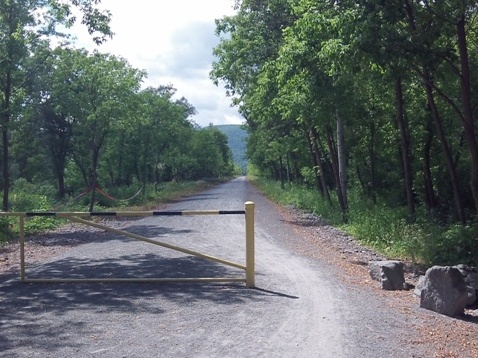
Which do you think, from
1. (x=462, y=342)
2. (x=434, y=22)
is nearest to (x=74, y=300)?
(x=462, y=342)

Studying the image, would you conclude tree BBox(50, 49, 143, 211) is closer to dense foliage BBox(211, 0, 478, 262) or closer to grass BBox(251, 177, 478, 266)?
dense foliage BBox(211, 0, 478, 262)

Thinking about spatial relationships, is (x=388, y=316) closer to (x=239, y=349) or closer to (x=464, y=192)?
(x=239, y=349)

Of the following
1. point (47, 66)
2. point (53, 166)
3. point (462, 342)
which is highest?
point (47, 66)

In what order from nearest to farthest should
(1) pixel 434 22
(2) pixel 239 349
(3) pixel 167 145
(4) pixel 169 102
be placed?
1. (2) pixel 239 349
2. (1) pixel 434 22
3. (4) pixel 169 102
4. (3) pixel 167 145

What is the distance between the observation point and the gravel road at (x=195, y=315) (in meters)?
6.17

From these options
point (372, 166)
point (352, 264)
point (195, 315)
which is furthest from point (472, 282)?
point (372, 166)

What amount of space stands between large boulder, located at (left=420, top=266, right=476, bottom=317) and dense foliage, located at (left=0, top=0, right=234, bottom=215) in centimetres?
1161

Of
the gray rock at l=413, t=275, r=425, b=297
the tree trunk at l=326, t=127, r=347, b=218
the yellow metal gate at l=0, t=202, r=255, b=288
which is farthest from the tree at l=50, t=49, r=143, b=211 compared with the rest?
the gray rock at l=413, t=275, r=425, b=297

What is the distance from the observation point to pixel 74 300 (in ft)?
27.3

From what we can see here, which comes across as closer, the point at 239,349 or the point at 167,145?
the point at 239,349

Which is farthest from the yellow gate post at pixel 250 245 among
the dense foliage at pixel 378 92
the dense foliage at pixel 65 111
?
the dense foliage at pixel 65 111

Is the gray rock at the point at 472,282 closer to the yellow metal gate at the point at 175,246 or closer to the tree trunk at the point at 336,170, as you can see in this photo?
the yellow metal gate at the point at 175,246

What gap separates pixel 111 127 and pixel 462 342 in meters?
23.6

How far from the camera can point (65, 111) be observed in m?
28.9
